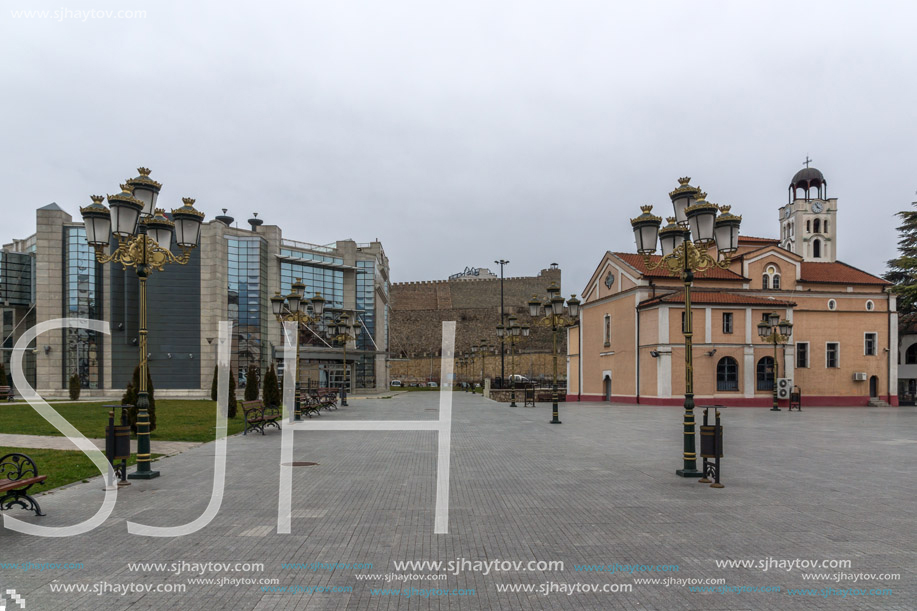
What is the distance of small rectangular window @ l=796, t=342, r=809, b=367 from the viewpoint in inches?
1519

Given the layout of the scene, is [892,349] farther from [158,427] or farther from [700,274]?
[158,427]

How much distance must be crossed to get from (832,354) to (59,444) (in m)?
42.6

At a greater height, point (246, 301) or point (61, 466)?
point (246, 301)

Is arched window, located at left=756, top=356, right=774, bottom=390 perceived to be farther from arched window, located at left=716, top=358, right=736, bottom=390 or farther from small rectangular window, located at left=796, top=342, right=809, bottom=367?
small rectangular window, located at left=796, top=342, right=809, bottom=367

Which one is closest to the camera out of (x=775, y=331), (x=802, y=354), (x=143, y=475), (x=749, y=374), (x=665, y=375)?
(x=143, y=475)

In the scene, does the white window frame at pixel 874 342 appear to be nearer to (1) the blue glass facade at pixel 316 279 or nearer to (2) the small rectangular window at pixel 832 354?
(2) the small rectangular window at pixel 832 354

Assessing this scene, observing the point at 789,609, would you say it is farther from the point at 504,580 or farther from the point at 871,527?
the point at 871,527

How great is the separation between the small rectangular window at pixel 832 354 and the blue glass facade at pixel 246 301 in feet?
134

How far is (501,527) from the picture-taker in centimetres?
666

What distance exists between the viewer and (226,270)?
4641 cm

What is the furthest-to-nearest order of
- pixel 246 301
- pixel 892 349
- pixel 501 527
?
pixel 246 301, pixel 892 349, pixel 501 527

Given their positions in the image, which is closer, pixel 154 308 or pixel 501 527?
pixel 501 527

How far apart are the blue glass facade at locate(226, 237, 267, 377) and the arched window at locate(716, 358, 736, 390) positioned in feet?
109

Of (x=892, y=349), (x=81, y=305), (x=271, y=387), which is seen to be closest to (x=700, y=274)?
(x=892, y=349)
